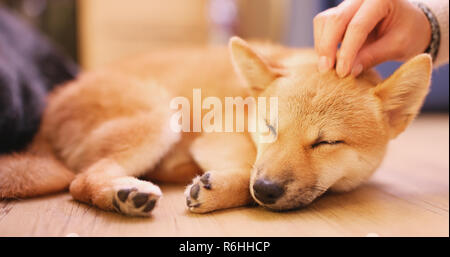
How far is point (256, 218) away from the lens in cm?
127

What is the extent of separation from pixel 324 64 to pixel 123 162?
878 millimetres

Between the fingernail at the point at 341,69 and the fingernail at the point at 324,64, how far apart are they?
47mm

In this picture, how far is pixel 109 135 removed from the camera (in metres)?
1.57

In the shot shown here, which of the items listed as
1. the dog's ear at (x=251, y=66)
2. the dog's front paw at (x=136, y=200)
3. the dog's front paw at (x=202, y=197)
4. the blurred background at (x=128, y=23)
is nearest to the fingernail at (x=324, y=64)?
the dog's ear at (x=251, y=66)

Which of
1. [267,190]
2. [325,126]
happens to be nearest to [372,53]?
[325,126]

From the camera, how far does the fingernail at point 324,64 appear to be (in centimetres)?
143

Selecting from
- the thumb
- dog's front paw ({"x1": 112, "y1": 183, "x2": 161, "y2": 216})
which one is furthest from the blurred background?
dog's front paw ({"x1": 112, "y1": 183, "x2": 161, "y2": 216})

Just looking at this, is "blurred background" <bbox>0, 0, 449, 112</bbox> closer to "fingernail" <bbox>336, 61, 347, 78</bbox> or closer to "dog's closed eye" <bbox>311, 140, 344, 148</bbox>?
"fingernail" <bbox>336, 61, 347, 78</bbox>

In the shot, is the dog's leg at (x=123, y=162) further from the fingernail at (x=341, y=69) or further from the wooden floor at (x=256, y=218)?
the fingernail at (x=341, y=69)

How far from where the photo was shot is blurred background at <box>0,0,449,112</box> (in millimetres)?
3992

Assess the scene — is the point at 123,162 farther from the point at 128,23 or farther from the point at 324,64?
the point at 128,23
